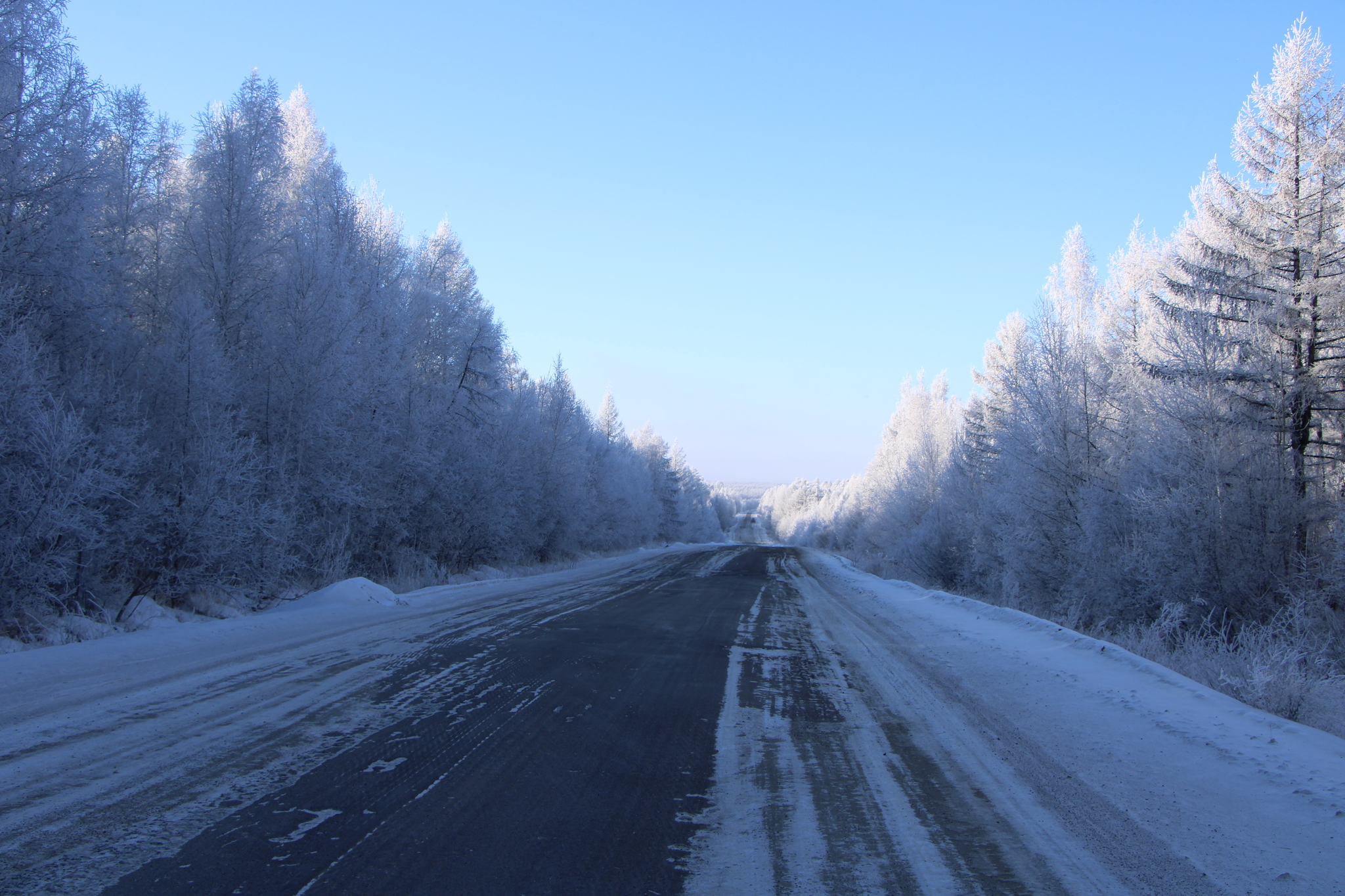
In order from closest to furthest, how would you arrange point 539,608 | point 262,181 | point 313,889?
point 313,889, point 539,608, point 262,181

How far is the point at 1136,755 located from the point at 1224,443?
10.7 metres

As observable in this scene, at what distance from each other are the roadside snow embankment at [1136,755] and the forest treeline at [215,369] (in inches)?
394

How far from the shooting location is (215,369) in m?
12.4

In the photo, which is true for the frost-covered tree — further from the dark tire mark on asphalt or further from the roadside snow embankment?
the dark tire mark on asphalt

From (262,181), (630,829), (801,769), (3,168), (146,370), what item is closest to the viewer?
(630,829)

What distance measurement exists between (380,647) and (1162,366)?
1450 centimetres

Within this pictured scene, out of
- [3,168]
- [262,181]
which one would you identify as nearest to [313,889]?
[3,168]

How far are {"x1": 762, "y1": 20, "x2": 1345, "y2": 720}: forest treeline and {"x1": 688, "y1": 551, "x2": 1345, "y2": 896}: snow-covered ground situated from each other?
84.2 inches

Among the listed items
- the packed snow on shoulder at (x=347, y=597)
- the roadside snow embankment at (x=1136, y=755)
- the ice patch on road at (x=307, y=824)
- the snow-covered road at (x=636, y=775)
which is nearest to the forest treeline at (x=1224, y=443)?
the roadside snow embankment at (x=1136, y=755)

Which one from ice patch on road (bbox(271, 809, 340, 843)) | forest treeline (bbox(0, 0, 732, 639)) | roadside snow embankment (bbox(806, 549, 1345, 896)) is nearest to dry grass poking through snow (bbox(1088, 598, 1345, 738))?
roadside snow embankment (bbox(806, 549, 1345, 896))

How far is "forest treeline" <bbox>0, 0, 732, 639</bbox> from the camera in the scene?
30.2ft

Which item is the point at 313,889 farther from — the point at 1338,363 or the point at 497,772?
the point at 1338,363

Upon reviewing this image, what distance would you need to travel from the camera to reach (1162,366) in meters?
13.4

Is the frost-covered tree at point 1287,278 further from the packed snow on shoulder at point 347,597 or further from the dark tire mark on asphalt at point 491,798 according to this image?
the packed snow on shoulder at point 347,597
